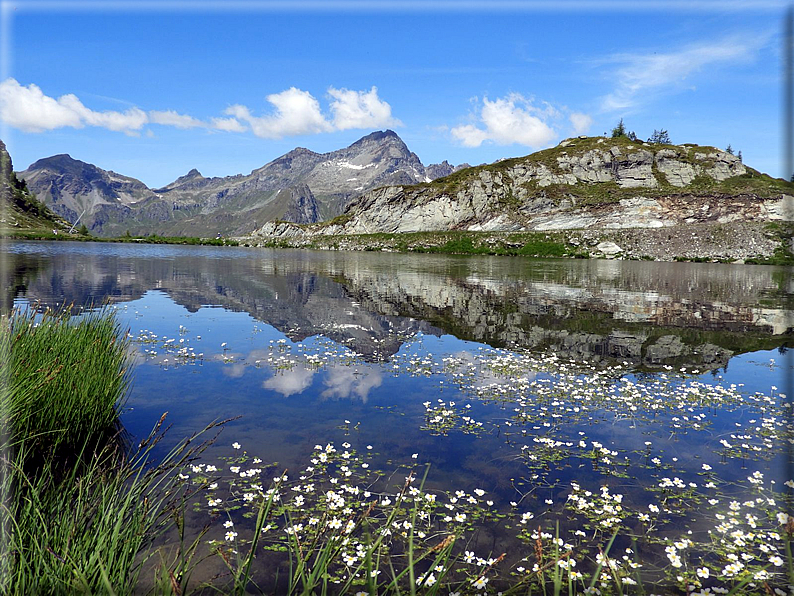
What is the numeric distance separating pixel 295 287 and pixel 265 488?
4225cm

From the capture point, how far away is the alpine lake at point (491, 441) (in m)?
7.88

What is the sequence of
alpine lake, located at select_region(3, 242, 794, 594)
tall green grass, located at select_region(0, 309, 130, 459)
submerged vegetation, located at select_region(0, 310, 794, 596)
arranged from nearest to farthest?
submerged vegetation, located at select_region(0, 310, 794, 596) → alpine lake, located at select_region(3, 242, 794, 594) → tall green grass, located at select_region(0, 309, 130, 459)

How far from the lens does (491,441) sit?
12734 mm

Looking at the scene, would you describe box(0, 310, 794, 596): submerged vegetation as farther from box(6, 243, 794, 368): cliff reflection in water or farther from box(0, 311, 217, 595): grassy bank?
box(6, 243, 794, 368): cliff reflection in water

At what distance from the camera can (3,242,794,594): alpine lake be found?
7.88 m

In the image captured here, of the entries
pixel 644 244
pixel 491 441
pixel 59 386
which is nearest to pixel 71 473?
pixel 59 386

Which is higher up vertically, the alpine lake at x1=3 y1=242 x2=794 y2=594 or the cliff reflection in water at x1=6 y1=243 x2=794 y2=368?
the cliff reflection in water at x1=6 y1=243 x2=794 y2=368

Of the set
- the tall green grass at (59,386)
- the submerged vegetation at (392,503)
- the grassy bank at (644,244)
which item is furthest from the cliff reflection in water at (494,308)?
the grassy bank at (644,244)

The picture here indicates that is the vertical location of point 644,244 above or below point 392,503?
above

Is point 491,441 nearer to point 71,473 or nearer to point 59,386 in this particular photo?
point 71,473

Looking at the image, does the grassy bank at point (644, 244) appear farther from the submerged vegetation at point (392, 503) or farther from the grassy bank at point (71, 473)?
the grassy bank at point (71, 473)

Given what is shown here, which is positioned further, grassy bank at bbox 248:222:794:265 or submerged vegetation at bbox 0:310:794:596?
grassy bank at bbox 248:222:794:265

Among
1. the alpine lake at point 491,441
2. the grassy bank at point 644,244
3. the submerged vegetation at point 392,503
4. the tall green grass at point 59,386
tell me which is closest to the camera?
the submerged vegetation at point 392,503

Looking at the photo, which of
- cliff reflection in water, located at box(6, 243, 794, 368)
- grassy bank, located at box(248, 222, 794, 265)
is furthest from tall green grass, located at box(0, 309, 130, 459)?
grassy bank, located at box(248, 222, 794, 265)
